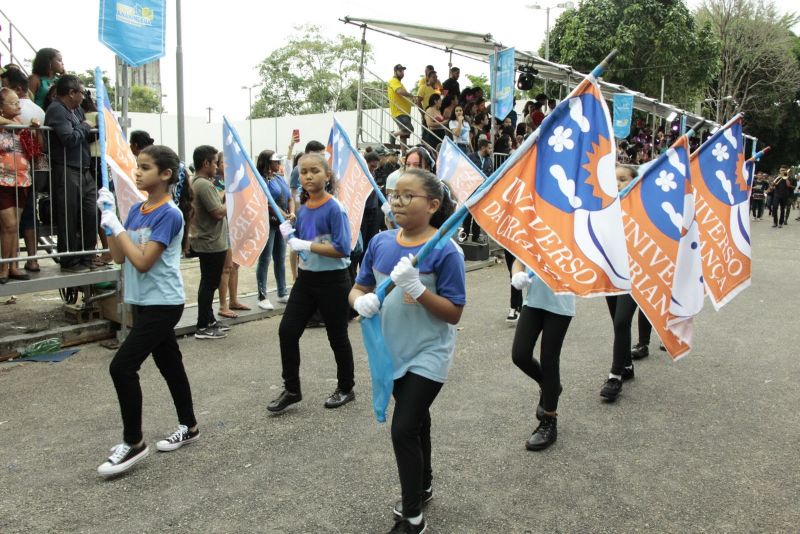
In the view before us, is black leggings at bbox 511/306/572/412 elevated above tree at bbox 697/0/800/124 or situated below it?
below

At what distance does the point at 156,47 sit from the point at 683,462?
603 centimetres

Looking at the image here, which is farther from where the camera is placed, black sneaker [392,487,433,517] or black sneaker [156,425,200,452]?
black sneaker [156,425,200,452]

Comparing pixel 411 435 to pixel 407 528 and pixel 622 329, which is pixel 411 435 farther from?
pixel 622 329

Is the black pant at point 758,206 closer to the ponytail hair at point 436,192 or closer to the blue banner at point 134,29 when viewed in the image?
the blue banner at point 134,29

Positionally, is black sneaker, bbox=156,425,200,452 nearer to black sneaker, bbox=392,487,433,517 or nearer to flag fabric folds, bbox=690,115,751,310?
black sneaker, bbox=392,487,433,517

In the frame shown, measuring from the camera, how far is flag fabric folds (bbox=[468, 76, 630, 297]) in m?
3.24

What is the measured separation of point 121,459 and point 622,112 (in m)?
14.7

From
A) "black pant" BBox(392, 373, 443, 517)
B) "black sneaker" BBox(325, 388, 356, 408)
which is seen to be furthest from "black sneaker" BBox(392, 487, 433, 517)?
"black sneaker" BBox(325, 388, 356, 408)

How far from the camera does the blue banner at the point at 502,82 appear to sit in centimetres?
1123

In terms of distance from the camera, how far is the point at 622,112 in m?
15.7

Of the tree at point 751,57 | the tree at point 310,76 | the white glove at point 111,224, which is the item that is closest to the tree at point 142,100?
the tree at point 310,76

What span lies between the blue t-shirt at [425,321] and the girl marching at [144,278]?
59.6 inches

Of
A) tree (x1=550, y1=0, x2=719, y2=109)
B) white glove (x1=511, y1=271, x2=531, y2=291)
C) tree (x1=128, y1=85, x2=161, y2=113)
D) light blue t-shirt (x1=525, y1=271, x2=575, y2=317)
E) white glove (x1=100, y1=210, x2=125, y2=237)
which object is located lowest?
light blue t-shirt (x1=525, y1=271, x2=575, y2=317)

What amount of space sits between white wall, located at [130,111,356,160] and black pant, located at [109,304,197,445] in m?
29.6
